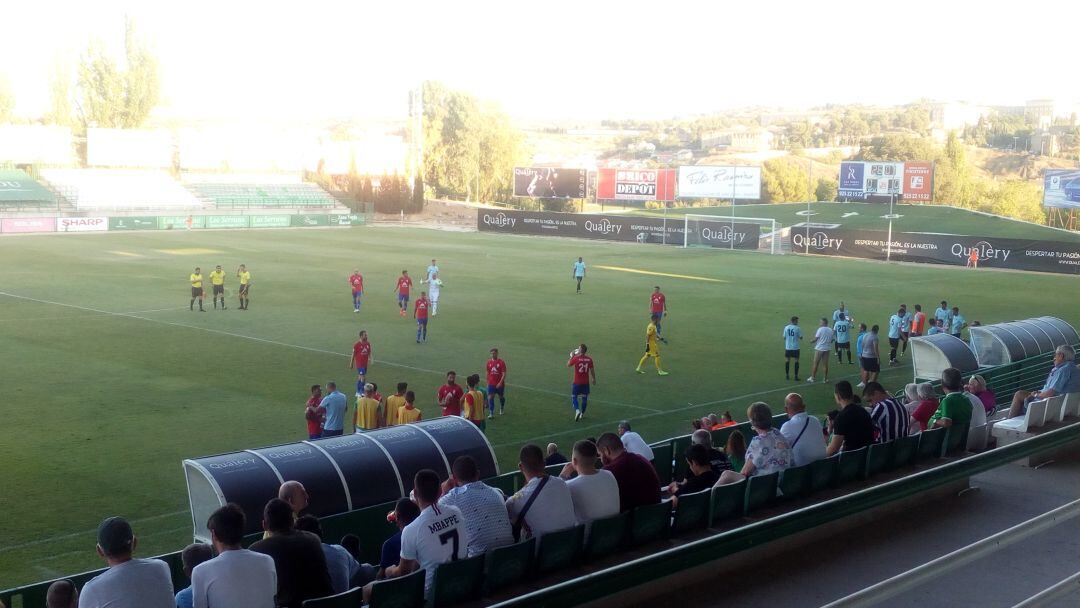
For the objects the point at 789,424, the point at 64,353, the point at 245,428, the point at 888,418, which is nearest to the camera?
the point at 789,424

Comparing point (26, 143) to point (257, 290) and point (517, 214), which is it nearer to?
point (517, 214)

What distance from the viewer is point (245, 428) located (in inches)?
703

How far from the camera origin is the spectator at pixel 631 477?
7973mm

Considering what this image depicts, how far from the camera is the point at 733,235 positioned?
219ft

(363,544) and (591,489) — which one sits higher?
(591,489)

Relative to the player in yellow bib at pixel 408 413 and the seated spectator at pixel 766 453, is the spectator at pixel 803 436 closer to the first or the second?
the seated spectator at pixel 766 453

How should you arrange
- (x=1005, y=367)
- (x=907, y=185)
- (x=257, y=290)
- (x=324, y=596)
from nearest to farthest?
(x=324, y=596) < (x=1005, y=367) < (x=257, y=290) < (x=907, y=185)

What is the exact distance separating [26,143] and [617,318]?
72.5 metres

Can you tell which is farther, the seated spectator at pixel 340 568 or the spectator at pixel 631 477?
the spectator at pixel 631 477

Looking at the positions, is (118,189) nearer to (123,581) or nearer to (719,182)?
(719,182)

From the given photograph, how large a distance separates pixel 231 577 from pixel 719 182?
254ft

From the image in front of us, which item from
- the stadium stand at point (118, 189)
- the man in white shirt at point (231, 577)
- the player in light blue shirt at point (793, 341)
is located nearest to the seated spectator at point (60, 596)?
the man in white shirt at point (231, 577)

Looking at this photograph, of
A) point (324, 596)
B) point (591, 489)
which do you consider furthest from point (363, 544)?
point (324, 596)

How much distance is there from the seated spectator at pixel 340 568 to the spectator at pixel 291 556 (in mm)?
→ 221
